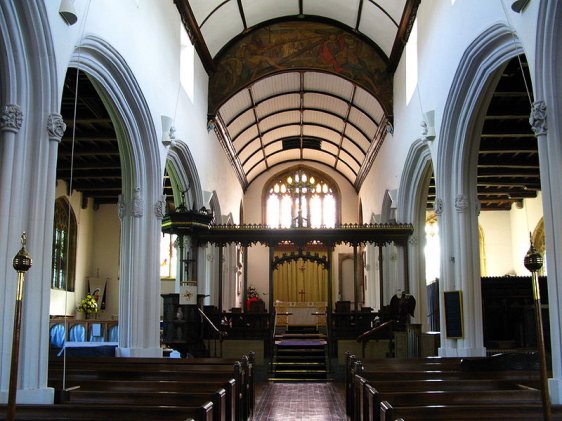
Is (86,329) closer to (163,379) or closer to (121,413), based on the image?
(163,379)

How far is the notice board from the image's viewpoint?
10.8 m

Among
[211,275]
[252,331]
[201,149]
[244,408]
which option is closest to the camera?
[244,408]

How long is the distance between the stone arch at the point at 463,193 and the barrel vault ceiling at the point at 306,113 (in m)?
0.95

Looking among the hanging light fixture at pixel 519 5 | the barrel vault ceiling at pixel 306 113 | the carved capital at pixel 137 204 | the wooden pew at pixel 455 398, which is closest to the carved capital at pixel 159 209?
the carved capital at pixel 137 204

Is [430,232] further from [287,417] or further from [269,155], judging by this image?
[287,417]

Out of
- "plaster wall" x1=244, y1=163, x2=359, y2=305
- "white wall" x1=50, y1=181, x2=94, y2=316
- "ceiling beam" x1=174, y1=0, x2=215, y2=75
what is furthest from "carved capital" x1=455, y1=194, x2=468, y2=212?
"plaster wall" x1=244, y1=163, x2=359, y2=305

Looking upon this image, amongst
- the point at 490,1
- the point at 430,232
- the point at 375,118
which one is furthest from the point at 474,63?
the point at 430,232

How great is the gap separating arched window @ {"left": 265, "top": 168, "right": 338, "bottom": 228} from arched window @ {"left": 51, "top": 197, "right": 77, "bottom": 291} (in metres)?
9.61

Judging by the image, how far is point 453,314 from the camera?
10969 millimetres

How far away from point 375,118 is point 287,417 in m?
11.8

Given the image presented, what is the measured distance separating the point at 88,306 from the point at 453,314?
11985 millimetres

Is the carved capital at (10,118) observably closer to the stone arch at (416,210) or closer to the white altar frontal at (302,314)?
the stone arch at (416,210)

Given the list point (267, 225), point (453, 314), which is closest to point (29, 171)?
point (453, 314)

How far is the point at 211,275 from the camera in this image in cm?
1838
